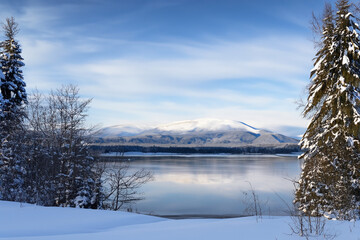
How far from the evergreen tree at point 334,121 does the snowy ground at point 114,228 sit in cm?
716

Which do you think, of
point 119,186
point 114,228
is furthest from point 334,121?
point 119,186

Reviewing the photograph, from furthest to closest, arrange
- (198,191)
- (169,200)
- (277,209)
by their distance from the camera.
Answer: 1. (198,191)
2. (169,200)
3. (277,209)

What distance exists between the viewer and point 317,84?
14.5m

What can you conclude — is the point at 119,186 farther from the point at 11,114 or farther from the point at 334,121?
the point at 334,121

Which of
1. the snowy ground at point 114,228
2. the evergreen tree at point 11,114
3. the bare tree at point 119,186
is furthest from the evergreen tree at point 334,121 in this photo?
the evergreen tree at point 11,114

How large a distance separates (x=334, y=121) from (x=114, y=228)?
1128 centimetres

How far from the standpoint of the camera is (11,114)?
19734 millimetres

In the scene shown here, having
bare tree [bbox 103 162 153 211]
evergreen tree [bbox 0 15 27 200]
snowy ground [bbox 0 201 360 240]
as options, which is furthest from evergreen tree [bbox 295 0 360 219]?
evergreen tree [bbox 0 15 27 200]

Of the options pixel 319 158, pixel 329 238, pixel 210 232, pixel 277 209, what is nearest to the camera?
pixel 329 238

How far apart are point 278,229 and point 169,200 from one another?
23.7 m

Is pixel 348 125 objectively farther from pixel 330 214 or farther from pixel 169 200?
pixel 169 200

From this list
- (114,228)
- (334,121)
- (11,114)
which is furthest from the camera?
(11,114)

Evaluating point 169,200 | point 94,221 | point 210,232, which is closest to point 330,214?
point 210,232

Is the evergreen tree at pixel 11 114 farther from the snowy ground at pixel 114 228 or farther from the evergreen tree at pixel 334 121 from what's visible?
the evergreen tree at pixel 334 121
